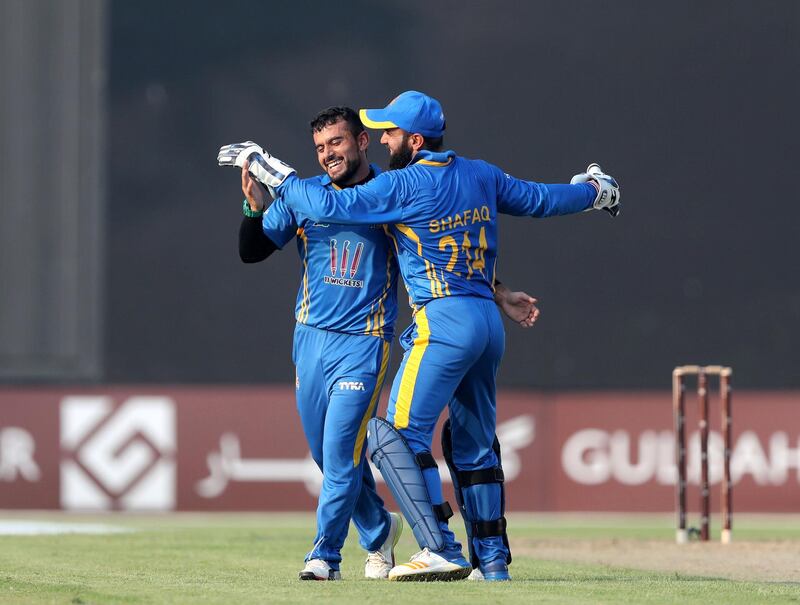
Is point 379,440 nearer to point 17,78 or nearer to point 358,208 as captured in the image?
point 358,208

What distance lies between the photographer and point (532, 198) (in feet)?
19.8

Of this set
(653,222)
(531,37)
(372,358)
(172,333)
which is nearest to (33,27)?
(172,333)

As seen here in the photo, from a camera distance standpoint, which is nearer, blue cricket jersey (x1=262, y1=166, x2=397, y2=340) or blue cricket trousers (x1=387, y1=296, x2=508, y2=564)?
blue cricket trousers (x1=387, y1=296, x2=508, y2=564)

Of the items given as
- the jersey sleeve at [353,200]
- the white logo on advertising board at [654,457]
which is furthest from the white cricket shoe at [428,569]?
the white logo on advertising board at [654,457]

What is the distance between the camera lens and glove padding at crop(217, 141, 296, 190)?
587 centimetres

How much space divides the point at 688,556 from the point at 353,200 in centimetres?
344

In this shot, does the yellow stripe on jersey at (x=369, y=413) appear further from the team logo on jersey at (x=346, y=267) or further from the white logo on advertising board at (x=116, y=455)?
the white logo on advertising board at (x=116, y=455)

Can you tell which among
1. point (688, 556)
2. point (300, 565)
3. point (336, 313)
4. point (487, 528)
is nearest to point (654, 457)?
point (688, 556)

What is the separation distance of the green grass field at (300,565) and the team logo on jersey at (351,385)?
658mm

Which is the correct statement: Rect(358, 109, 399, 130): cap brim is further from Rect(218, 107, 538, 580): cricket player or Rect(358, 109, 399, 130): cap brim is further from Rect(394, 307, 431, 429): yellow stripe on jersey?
Rect(394, 307, 431, 429): yellow stripe on jersey

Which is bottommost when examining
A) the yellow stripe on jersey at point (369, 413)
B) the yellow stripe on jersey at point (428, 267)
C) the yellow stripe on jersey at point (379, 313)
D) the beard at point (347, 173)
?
the yellow stripe on jersey at point (369, 413)

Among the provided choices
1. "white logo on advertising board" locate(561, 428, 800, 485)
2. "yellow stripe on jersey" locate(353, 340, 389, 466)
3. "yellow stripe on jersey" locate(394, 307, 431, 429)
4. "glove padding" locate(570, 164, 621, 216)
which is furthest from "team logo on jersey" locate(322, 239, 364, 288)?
"white logo on advertising board" locate(561, 428, 800, 485)

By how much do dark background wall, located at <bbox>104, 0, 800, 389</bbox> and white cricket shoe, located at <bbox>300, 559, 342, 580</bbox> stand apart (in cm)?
704

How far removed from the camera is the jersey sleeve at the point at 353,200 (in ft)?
18.7
